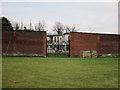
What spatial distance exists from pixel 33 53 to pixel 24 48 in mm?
1359

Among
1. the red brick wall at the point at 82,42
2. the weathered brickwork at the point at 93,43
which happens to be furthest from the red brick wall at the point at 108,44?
the red brick wall at the point at 82,42

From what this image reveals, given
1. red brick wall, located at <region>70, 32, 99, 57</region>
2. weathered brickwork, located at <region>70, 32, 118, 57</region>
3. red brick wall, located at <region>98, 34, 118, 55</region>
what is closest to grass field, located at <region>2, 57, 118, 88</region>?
red brick wall, located at <region>70, 32, 99, 57</region>

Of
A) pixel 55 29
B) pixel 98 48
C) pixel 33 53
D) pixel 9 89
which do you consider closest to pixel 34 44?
pixel 33 53

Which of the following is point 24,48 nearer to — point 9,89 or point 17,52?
point 17,52

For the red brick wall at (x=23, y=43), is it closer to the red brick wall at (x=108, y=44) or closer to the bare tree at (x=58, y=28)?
the red brick wall at (x=108, y=44)

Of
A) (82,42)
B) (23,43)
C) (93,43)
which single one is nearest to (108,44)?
(93,43)

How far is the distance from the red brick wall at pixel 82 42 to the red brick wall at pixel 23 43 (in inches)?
154

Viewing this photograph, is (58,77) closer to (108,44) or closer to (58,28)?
(108,44)

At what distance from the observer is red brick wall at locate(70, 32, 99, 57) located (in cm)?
2414

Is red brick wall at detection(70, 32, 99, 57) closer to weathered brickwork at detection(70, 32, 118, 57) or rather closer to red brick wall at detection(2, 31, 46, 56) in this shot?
weathered brickwork at detection(70, 32, 118, 57)

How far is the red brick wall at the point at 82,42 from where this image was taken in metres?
24.1

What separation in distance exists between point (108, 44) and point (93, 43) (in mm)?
2986

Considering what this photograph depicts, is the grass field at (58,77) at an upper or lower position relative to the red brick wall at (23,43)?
lower

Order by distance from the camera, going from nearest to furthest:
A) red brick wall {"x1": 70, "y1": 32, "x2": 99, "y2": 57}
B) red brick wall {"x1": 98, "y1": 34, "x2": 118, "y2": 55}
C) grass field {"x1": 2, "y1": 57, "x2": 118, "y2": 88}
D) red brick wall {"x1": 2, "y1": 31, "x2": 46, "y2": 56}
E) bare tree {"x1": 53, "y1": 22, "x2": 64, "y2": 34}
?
grass field {"x1": 2, "y1": 57, "x2": 118, "y2": 88}, red brick wall {"x1": 2, "y1": 31, "x2": 46, "y2": 56}, red brick wall {"x1": 70, "y1": 32, "x2": 99, "y2": 57}, red brick wall {"x1": 98, "y1": 34, "x2": 118, "y2": 55}, bare tree {"x1": 53, "y1": 22, "x2": 64, "y2": 34}
